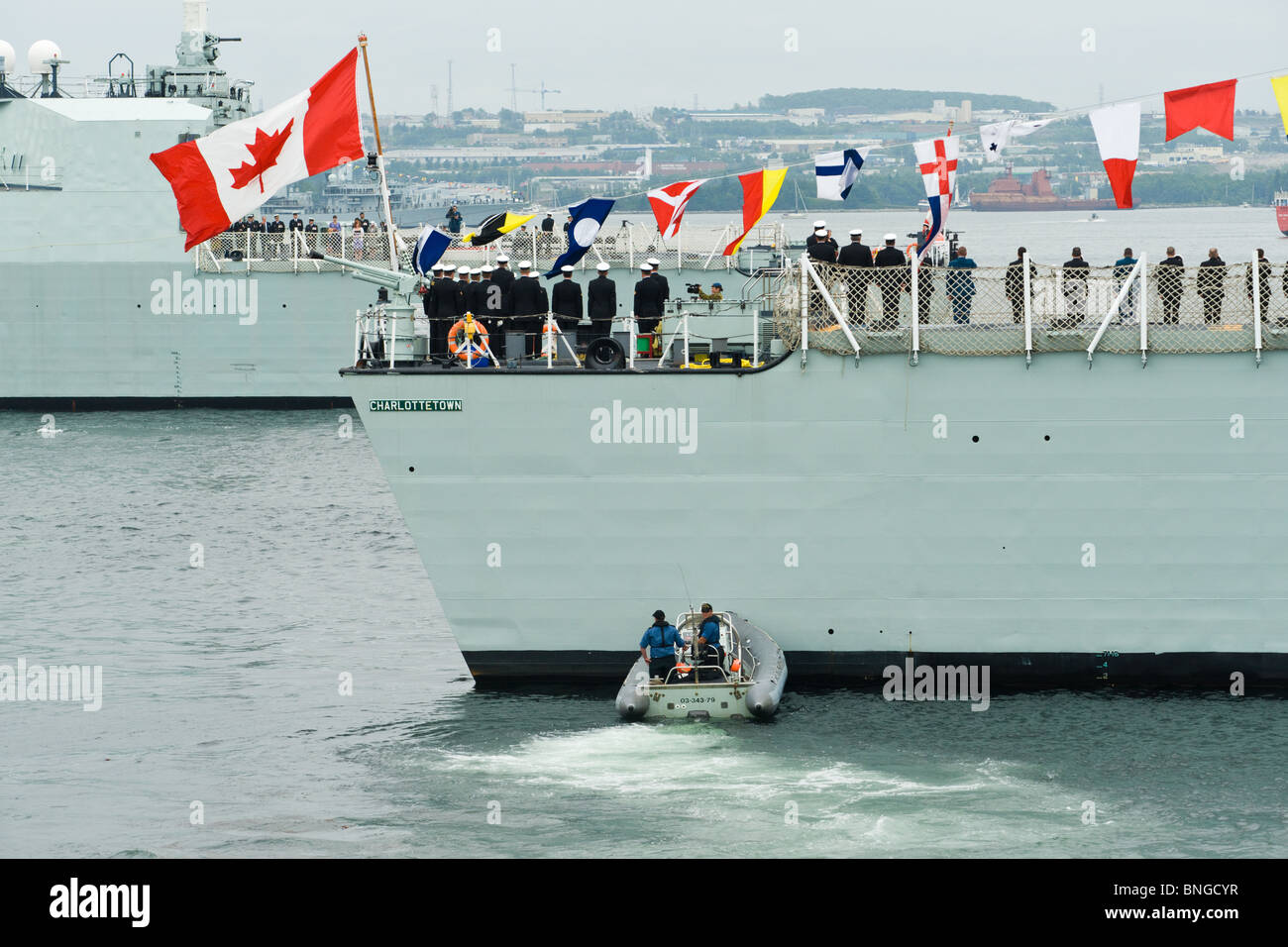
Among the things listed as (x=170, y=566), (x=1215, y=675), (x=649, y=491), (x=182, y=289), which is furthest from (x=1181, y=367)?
(x=182, y=289)

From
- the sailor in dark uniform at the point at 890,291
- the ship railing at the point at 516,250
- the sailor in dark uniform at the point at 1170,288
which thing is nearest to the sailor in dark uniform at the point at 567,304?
the sailor in dark uniform at the point at 890,291

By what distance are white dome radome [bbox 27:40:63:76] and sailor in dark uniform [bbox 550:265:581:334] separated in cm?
4226

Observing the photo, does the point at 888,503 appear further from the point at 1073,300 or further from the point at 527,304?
the point at 527,304

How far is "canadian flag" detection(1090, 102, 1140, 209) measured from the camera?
2488cm

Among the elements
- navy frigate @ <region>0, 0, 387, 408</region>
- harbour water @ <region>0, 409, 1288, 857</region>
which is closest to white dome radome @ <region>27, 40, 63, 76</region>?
navy frigate @ <region>0, 0, 387, 408</region>

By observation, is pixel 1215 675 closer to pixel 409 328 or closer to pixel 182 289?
pixel 409 328

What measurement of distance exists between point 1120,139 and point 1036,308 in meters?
2.85

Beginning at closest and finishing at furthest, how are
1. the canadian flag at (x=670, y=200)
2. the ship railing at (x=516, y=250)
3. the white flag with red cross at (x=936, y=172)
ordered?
the white flag with red cross at (x=936, y=172) < the canadian flag at (x=670, y=200) < the ship railing at (x=516, y=250)

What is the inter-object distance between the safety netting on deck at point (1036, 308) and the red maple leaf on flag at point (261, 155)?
27.4ft

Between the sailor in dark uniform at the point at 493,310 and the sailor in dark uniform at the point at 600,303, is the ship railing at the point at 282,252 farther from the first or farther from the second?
the sailor in dark uniform at the point at 600,303

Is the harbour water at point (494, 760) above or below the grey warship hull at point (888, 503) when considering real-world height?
below

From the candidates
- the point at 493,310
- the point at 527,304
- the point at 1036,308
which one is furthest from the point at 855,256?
the point at 493,310

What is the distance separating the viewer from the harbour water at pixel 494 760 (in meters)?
20.2

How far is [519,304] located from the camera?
87.7 feet
